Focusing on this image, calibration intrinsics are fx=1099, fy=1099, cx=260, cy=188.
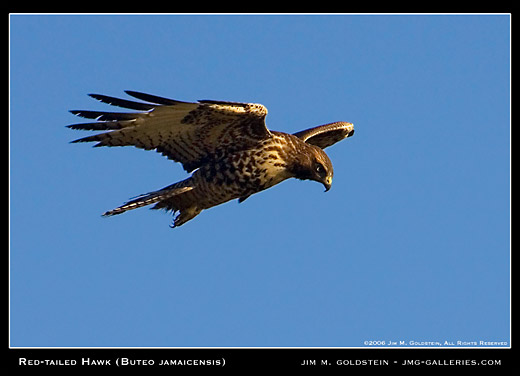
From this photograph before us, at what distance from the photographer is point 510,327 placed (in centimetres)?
1375

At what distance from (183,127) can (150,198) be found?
2.96 feet

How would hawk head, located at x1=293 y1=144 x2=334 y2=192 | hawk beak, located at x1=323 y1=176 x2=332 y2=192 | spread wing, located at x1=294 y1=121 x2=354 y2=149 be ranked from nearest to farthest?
1. hawk head, located at x1=293 y1=144 x2=334 y2=192
2. hawk beak, located at x1=323 y1=176 x2=332 y2=192
3. spread wing, located at x1=294 y1=121 x2=354 y2=149

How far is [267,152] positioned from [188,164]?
1.07 meters

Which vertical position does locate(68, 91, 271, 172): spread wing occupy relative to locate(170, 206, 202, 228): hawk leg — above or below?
above

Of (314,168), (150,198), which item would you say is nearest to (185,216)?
(150,198)

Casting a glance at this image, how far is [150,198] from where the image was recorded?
12625 millimetres

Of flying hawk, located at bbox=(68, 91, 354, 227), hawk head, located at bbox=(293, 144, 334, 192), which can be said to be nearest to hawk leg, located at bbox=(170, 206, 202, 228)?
flying hawk, located at bbox=(68, 91, 354, 227)

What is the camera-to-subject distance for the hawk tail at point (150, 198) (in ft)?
40.6

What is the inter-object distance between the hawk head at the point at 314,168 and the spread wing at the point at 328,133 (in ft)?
3.17

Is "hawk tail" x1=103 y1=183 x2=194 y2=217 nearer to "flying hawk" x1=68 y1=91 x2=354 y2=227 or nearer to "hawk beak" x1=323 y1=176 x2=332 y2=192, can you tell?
"flying hawk" x1=68 y1=91 x2=354 y2=227

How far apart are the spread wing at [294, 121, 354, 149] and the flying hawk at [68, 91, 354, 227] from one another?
0.73 m

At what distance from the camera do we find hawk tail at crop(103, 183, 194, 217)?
12383 millimetres
